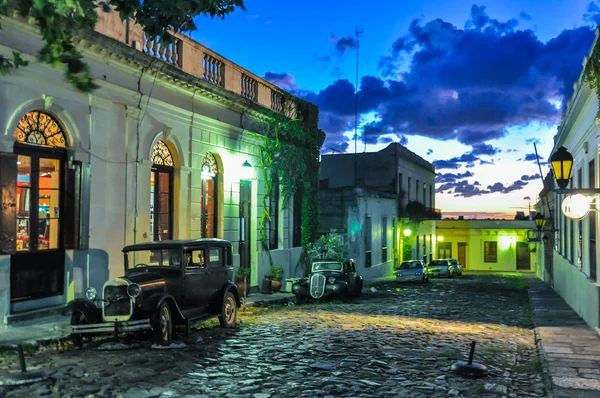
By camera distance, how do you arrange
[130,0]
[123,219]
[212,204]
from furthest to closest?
[212,204], [123,219], [130,0]

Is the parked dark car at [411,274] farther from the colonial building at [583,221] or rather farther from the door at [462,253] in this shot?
the door at [462,253]

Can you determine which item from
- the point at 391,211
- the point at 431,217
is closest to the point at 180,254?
the point at 391,211

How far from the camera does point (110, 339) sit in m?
10.8

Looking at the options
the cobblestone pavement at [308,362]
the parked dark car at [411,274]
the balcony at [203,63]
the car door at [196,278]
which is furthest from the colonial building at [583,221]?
the parked dark car at [411,274]

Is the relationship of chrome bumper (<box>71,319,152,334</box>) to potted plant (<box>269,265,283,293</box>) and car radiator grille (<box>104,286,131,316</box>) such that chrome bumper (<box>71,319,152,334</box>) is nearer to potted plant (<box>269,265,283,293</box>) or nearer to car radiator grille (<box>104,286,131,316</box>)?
car radiator grille (<box>104,286,131,316</box>)

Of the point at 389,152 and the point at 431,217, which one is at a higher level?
the point at 389,152

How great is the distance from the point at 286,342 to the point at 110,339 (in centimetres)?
301

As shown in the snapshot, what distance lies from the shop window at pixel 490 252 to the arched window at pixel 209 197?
44.0 m

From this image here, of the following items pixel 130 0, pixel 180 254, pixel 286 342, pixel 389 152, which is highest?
pixel 389 152

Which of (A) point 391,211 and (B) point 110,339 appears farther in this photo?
(A) point 391,211

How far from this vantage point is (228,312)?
12.6 m

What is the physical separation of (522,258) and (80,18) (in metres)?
56.7

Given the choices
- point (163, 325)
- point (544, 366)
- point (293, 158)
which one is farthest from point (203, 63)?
point (544, 366)

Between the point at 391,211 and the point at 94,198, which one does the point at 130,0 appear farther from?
the point at 391,211
